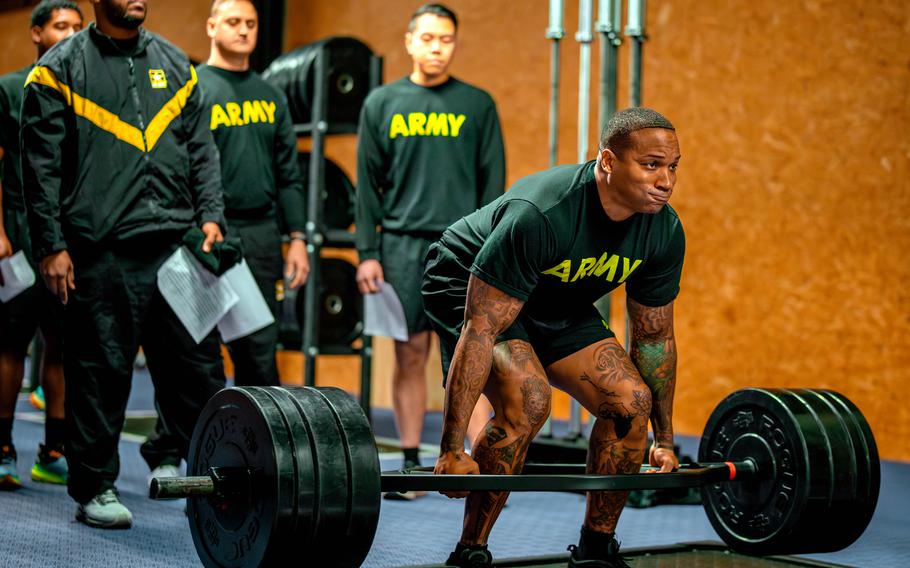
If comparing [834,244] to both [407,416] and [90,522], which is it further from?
[90,522]

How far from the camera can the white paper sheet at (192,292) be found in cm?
283

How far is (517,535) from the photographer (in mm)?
2979

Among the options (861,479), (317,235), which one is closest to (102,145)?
(317,235)

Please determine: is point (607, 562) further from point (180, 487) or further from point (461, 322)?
point (180, 487)

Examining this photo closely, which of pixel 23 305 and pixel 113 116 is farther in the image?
pixel 23 305

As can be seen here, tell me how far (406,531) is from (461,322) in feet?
2.56

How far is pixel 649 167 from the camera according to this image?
2.17 meters

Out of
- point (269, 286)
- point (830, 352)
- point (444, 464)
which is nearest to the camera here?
point (444, 464)

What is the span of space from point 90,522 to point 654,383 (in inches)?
55.4

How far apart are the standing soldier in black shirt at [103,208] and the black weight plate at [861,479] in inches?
62.5

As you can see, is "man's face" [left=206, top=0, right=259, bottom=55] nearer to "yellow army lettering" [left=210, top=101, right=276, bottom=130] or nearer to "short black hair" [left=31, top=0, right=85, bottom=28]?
"yellow army lettering" [left=210, top=101, right=276, bottom=130]

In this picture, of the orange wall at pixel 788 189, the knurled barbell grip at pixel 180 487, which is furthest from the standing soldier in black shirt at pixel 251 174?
the orange wall at pixel 788 189

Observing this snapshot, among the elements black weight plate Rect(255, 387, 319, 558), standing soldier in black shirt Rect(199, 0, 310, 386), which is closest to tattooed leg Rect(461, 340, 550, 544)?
black weight plate Rect(255, 387, 319, 558)

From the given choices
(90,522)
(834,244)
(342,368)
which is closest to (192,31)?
(342,368)
